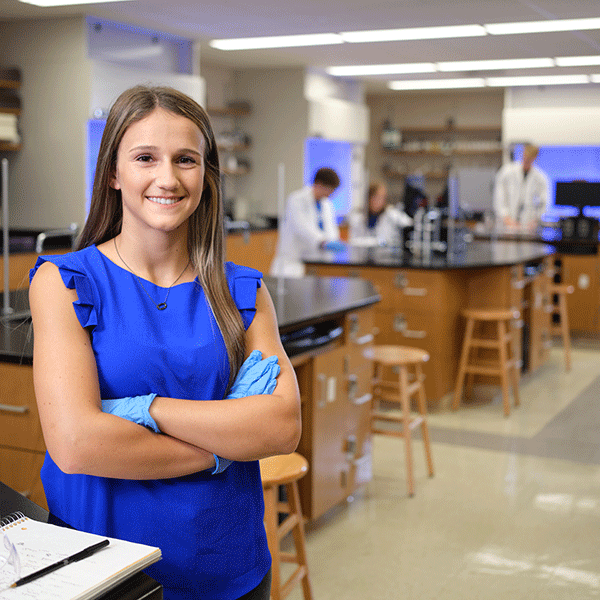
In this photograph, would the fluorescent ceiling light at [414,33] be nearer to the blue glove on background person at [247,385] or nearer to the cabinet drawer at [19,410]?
the cabinet drawer at [19,410]

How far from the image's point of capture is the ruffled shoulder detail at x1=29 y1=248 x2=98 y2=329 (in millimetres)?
1269

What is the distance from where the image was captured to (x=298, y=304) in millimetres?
3293

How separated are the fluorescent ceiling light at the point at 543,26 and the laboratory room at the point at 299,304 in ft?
0.13

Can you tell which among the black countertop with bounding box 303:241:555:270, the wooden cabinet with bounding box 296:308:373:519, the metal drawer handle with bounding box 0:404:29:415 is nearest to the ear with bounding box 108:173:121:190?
the metal drawer handle with bounding box 0:404:29:415

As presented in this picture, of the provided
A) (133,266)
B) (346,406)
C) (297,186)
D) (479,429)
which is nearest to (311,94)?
(297,186)

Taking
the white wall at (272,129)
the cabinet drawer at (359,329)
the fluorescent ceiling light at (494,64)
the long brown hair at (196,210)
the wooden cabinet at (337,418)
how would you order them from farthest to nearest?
the white wall at (272,129) < the fluorescent ceiling light at (494,64) < the cabinet drawer at (359,329) < the wooden cabinet at (337,418) < the long brown hair at (196,210)

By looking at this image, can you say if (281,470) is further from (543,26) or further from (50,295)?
(543,26)

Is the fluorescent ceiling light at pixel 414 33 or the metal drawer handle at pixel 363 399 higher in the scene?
the fluorescent ceiling light at pixel 414 33

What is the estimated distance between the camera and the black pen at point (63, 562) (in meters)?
0.98

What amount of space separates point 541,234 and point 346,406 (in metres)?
5.59

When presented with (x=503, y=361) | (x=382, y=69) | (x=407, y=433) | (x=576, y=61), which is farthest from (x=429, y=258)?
(x=382, y=69)

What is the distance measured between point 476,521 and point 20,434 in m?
2.07

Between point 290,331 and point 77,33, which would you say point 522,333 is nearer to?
point 290,331

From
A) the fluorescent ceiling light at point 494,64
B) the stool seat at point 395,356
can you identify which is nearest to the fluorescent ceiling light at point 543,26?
the fluorescent ceiling light at point 494,64
